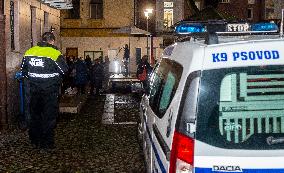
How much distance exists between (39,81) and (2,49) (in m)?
2.35

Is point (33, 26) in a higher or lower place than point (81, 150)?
higher

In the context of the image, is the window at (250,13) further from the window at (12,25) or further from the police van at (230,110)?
the police van at (230,110)

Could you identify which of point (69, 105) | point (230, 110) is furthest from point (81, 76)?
point (230, 110)

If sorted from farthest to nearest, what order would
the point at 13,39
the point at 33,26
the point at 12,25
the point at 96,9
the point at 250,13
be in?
the point at 250,13 < the point at 96,9 < the point at 33,26 < the point at 13,39 < the point at 12,25

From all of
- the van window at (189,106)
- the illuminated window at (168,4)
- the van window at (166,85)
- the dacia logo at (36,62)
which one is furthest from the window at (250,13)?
the van window at (189,106)

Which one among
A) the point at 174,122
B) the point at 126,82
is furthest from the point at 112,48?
the point at 174,122

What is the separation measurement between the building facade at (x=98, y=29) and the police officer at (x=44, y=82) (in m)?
28.7

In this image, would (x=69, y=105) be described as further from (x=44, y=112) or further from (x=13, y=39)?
(x=44, y=112)

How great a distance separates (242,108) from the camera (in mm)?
3449

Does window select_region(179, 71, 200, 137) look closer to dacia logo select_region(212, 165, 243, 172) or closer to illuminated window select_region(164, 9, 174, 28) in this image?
dacia logo select_region(212, 165, 243, 172)

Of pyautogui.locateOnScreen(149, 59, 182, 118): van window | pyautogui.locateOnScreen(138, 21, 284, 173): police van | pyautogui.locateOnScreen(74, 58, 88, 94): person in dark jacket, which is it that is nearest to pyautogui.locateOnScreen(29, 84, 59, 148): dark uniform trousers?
pyautogui.locateOnScreen(149, 59, 182, 118): van window

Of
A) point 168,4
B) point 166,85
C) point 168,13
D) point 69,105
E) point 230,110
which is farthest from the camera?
point 168,13

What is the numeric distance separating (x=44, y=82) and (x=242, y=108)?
5322mm

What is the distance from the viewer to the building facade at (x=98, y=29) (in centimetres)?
3712
